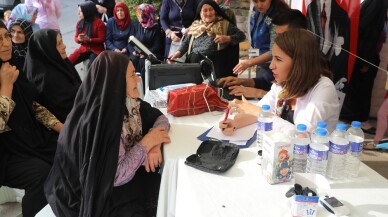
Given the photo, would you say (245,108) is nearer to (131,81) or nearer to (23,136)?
(131,81)

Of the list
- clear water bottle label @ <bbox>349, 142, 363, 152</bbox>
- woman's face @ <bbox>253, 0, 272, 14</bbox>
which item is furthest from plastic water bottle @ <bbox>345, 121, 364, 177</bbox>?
woman's face @ <bbox>253, 0, 272, 14</bbox>

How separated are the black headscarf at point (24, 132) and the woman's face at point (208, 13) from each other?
171cm

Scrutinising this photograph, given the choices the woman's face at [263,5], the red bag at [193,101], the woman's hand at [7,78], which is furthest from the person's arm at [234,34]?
the woman's hand at [7,78]

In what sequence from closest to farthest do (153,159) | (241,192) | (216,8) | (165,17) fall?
(241,192), (153,159), (216,8), (165,17)

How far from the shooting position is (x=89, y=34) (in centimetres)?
429

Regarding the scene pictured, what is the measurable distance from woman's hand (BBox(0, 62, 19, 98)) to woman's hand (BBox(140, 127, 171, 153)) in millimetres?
840

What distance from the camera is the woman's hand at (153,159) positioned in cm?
148

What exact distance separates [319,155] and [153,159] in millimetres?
680

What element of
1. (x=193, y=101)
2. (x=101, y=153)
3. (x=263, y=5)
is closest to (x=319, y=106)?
(x=193, y=101)

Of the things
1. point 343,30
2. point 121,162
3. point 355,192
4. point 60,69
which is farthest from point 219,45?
point 355,192

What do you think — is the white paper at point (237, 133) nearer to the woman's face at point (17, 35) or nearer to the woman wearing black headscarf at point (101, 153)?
the woman wearing black headscarf at point (101, 153)

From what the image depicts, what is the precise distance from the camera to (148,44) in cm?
415

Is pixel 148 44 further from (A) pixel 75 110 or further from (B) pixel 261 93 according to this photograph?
(A) pixel 75 110

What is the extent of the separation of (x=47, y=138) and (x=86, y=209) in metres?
0.91
